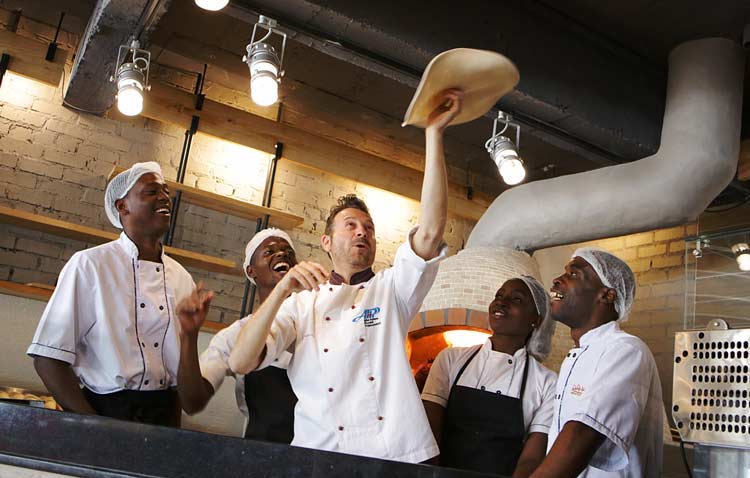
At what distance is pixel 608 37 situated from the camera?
445 centimetres

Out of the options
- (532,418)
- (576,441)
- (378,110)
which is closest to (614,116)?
(378,110)

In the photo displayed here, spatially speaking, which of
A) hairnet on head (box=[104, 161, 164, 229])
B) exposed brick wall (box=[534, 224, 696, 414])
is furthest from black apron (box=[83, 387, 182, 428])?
exposed brick wall (box=[534, 224, 696, 414])

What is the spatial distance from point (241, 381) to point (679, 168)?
266 centimetres

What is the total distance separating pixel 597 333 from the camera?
2.35 m

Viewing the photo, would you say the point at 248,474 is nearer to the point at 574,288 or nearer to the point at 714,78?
the point at 574,288

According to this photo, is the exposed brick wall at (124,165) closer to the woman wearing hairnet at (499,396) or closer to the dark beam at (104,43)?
the dark beam at (104,43)

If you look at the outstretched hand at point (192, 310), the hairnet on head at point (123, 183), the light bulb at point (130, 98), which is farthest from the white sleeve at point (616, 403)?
the light bulb at point (130, 98)

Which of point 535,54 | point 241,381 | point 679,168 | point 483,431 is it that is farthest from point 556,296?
point 535,54

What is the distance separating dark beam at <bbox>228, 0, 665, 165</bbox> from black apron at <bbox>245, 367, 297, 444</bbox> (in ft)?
5.60

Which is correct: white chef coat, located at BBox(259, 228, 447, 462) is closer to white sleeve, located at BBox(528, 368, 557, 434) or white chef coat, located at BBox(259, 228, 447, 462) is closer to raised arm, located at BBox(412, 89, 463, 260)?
raised arm, located at BBox(412, 89, 463, 260)

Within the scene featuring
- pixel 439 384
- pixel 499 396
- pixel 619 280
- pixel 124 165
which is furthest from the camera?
pixel 124 165

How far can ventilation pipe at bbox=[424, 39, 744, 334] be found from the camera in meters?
3.95

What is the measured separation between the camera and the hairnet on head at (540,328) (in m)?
2.81

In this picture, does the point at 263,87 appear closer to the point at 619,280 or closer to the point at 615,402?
the point at 619,280
